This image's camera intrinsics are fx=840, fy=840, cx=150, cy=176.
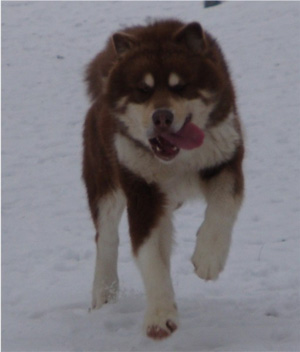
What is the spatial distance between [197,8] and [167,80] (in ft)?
45.8

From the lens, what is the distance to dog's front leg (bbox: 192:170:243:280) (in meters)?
4.74

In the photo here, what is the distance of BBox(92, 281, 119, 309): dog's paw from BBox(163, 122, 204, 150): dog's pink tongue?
1726 mm

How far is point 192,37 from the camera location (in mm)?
4824

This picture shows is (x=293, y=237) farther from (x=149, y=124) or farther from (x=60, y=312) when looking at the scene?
(x=149, y=124)

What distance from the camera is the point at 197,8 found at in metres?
18.2

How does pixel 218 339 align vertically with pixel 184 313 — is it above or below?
above

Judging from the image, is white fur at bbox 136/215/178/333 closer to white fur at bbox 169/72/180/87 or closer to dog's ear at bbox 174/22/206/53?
white fur at bbox 169/72/180/87

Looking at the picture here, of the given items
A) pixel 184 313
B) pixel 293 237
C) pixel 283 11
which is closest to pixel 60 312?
pixel 184 313

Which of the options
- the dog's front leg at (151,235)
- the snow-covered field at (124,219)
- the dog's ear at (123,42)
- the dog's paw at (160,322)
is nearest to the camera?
the dog's paw at (160,322)

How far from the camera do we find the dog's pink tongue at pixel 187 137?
463 cm

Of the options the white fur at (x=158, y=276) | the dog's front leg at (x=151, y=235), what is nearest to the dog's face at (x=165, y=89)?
the dog's front leg at (x=151, y=235)

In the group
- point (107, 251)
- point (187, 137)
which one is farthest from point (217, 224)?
point (107, 251)

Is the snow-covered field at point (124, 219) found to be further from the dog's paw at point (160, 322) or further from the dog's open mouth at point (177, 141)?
the dog's open mouth at point (177, 141)

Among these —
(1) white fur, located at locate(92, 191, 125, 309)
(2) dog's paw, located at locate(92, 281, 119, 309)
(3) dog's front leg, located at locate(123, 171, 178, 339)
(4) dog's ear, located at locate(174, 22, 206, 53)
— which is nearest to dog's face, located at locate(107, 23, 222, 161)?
(4) dog's ear, located at locate(174, 22, 206, 53)
